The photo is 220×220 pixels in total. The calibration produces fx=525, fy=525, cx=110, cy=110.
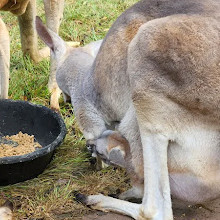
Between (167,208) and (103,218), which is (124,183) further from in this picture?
(167,208)

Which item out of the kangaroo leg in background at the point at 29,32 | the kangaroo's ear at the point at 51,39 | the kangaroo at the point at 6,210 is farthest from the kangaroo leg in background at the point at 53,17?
the kangaroo at the point at 6,210

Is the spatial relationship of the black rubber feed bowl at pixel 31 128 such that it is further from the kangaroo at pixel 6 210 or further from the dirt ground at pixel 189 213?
the dirt ground at pixel 189 213

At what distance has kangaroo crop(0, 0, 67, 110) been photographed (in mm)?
4648

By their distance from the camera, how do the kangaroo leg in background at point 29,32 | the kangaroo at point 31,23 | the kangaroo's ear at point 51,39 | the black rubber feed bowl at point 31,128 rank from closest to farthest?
the black rubber feed bowl at point 31,128 < the kangaroo's ear at point 51,39 < the kangaroo at point 31,23 < the kangaroo leg in background at point 29,32

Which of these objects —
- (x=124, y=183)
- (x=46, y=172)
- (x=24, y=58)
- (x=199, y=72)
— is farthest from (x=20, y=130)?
(x=199, y=72)

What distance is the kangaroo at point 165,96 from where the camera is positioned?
2.80 metres

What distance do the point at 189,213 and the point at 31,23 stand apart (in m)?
2.74

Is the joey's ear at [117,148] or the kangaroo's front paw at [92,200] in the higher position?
the joey's ear at [117,148]

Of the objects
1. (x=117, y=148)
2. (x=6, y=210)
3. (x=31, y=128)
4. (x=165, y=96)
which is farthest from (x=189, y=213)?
(x=31, y=128)

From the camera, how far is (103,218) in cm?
332

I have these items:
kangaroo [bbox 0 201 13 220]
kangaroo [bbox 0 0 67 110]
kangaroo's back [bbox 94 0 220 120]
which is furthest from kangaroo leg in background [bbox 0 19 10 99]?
kangaroo [bbox 0 201 13 220]

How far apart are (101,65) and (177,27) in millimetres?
713

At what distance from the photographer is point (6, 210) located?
10.8ft

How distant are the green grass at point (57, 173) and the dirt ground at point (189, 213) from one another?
12 centimetres
